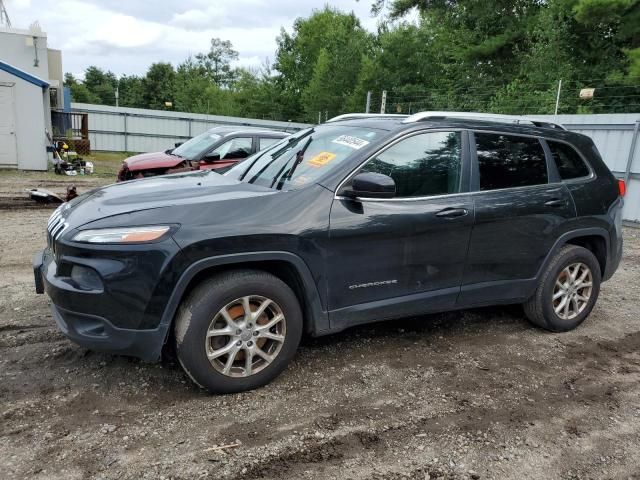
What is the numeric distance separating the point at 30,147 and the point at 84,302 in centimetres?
1443

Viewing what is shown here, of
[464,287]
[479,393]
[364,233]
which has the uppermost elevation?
[364,233]

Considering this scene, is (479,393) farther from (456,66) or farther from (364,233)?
(456,66)

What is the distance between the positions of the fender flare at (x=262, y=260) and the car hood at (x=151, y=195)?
16.2 inches

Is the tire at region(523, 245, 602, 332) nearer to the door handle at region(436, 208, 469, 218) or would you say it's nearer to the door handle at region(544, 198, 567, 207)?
the door handle at region(544, 198, 567, 207)

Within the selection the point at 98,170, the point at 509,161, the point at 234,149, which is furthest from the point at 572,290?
the point at 98,170

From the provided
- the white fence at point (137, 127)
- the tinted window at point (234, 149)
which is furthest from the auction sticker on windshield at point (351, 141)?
the white fence at point (137, 127)

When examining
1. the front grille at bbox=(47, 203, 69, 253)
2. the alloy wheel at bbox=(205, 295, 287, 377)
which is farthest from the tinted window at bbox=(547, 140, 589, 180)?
the front grille at bbox=(47, 203, 69, 253)

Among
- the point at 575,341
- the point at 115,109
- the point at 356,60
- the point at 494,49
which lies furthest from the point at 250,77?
the point at 575,341

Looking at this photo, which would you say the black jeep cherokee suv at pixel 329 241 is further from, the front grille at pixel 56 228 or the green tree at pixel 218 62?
the green tree at pixel 218 62

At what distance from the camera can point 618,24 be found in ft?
65.1

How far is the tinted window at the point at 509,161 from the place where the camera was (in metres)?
4.04

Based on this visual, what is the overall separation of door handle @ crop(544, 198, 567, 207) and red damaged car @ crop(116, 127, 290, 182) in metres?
6.01

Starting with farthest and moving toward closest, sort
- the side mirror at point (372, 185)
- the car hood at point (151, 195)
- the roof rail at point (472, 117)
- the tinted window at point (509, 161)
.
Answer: the tinted window at point (509, 161)
the roof rail at point (472, 117)
the side mirror at point (372, 185)
the car hood at point (151, 195)

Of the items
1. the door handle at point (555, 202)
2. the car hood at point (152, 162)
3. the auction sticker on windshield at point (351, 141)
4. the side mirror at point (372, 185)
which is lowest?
the car hood at point (152, 162)
